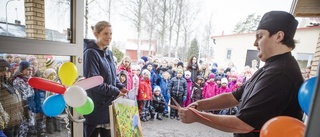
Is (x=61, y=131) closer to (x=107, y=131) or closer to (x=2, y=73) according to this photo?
(x=107, y=131)

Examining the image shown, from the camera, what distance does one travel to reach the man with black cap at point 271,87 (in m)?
0.91

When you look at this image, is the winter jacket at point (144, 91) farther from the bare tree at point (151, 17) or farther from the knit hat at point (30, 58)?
the bare tree at point (151, 17)

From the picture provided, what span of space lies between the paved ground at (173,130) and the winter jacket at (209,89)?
0.91 metres

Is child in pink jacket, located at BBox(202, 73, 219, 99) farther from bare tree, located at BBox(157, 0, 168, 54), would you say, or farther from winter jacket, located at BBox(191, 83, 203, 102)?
bare tree, located at BBox(157, 0, 168, 54)

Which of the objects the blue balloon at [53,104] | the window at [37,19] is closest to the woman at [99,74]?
the window at [37,19]

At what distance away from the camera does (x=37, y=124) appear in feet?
4.46

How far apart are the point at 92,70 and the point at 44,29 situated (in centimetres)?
50

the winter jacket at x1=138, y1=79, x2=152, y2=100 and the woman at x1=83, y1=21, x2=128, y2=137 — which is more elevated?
the woman at x1=83, y1=21, x2=128, y2=137

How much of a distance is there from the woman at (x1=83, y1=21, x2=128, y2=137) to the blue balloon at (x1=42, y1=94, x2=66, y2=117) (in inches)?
16.2

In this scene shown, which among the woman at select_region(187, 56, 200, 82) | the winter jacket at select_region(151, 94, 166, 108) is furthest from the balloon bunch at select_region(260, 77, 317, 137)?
the woman at select_region(187, 56, 200, 82)

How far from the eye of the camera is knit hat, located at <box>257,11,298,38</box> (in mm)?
1038

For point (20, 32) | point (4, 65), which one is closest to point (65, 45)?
point (20, 32)

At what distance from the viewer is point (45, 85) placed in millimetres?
1076

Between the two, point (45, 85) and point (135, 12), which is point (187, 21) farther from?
point (45, 85)
